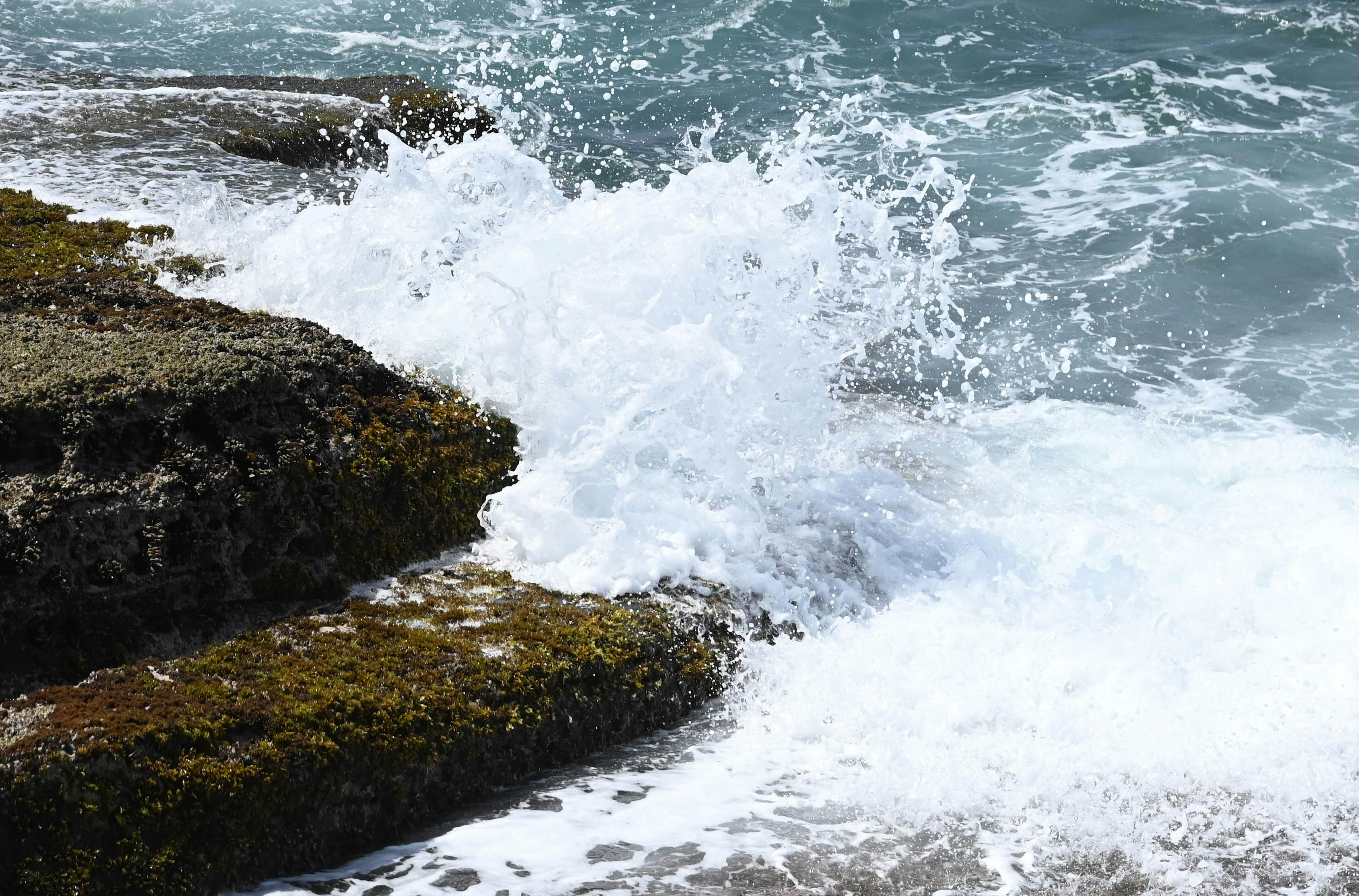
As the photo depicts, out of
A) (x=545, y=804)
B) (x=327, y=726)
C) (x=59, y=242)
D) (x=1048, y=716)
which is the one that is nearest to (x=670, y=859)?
(x=545, y=804)

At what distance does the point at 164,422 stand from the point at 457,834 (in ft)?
6.80

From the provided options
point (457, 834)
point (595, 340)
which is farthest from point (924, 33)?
point (457, 834)

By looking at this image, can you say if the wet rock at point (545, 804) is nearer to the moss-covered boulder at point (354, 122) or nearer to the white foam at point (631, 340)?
the white foam at point (631, 340)

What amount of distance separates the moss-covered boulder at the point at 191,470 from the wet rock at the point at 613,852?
174 cm

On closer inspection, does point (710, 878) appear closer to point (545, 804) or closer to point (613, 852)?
point (613, 852)

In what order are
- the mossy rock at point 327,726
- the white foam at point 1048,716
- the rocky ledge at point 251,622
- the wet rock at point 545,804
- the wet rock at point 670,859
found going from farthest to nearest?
1. the wet rock at point 545,804
2. the white foam at point 1048,716
3. the wet rock at point 670,859
4. the rocky ledge at point 251,622
5. the mossy rock at point 327,726

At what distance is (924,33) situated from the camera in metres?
19.3

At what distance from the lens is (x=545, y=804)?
430 centimetres

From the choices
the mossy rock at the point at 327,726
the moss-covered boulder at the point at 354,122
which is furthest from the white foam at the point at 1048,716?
the moss-covered boulder at the point at 354,122

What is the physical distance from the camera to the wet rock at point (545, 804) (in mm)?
4258

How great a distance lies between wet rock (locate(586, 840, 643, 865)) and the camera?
3967mm

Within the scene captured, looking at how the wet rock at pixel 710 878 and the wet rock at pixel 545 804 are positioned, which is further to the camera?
the wet rock at pixel 545 804

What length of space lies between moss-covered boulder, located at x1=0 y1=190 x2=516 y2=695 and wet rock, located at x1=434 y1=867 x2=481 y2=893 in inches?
57.1

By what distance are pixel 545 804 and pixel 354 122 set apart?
9237 millimetres
